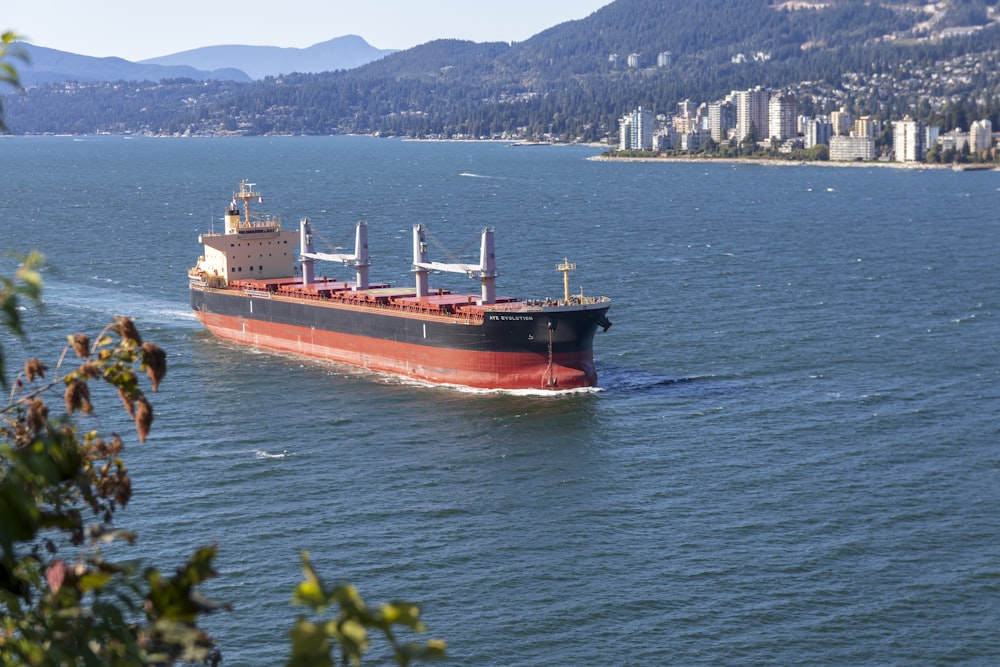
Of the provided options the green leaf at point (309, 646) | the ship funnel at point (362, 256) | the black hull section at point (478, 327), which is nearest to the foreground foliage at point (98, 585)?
the green leaf at point (309, 646)

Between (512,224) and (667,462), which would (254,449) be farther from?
(512,224)

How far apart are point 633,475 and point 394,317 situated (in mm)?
13877

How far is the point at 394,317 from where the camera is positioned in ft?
148

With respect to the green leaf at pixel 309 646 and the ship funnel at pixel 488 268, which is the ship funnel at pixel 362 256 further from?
the green leaf at pixel 309 646

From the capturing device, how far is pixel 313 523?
→ 2978 centimetres

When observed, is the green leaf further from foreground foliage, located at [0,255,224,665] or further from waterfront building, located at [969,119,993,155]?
waterfront building, located at [969,119,993,155]

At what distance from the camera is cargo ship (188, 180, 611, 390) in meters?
42.4

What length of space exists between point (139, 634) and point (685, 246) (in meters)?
80.0

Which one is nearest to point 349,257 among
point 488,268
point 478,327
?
point 488,268

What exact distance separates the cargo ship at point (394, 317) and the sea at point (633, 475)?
0.95m

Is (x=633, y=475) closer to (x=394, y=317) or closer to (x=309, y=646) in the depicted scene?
(x=394, y=317)

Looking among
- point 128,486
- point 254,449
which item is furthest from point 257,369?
point 128,486

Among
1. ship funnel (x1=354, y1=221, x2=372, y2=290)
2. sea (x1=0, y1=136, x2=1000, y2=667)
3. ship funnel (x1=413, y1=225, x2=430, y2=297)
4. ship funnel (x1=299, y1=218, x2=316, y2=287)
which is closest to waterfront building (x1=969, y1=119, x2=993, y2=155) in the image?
sea (x1=0, y1=136, x2=1000, y2=667)

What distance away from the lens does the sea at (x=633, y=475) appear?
24.7m
